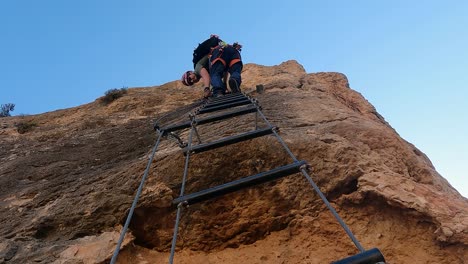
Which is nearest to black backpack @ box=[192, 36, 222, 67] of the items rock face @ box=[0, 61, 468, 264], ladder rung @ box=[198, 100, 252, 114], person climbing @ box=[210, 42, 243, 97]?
person climbing @ box=[210, 42, 243, 97]

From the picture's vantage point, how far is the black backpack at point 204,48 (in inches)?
358

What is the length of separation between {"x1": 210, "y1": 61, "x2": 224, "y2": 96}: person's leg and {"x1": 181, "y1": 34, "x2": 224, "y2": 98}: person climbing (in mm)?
452

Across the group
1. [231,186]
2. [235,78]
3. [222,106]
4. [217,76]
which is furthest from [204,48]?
[231,186]

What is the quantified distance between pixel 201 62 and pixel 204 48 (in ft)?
0.98

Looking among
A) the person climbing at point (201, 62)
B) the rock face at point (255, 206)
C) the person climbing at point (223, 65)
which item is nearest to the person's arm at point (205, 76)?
the person climbing at point (201, 62)

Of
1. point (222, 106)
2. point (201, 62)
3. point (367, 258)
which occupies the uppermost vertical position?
point (201, 62)

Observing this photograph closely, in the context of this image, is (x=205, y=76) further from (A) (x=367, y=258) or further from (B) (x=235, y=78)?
(A) (x=367, y=258)

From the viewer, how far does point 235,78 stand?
7668mm

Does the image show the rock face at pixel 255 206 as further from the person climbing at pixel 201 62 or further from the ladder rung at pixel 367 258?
the person climbing at pixel 201 62

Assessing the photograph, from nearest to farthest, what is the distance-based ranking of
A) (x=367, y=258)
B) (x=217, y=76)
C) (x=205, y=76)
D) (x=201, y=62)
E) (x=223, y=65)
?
(x=367, y=258), (x=217, y=76), (x=223, y=65), (x=205, y=76), (x=201, y=62)

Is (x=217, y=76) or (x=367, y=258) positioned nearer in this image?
(x=367, y=258)

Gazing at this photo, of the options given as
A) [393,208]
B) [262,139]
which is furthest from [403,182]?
[262,139]

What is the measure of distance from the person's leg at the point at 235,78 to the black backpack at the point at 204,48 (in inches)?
40.3

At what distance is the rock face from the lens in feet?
12.6
